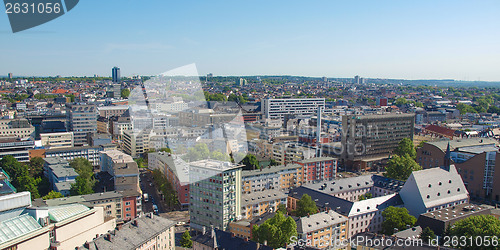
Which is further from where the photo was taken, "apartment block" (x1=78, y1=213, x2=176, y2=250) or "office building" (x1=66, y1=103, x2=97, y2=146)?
"office building" (x1=66, y1=103, x2=97, y2=146)

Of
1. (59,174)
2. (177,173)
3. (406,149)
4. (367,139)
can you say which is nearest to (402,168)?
(367,139)

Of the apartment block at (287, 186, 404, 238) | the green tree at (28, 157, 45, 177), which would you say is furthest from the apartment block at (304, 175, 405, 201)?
the green tree at (28, 157, 45, 177)

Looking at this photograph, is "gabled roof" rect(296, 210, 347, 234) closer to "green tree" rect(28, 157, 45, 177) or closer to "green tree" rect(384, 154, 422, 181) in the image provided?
"green tree" rect(384, 154, 422, 181)

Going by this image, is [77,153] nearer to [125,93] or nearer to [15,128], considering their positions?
[15,128]

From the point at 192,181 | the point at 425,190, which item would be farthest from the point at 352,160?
the point at 192,181

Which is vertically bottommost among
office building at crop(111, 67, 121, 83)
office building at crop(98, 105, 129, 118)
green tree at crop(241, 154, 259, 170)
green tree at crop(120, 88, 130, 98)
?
green tree at crop(241, 154, 259, 170)

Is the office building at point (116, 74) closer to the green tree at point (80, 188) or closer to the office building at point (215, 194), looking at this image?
the green tree at point (80, 188)

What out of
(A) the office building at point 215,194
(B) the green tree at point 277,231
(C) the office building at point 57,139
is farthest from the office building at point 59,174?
(B) the green tree at point 277,231

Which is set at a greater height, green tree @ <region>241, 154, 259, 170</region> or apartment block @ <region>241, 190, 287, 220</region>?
green tree @ <region>241, 154, 259, 170</region>
